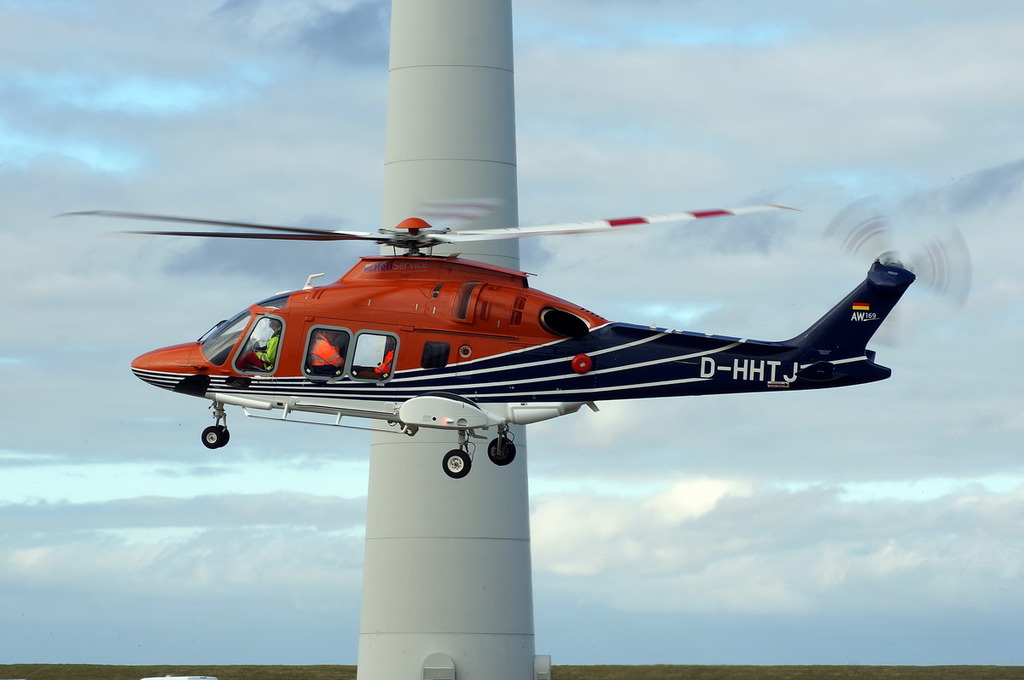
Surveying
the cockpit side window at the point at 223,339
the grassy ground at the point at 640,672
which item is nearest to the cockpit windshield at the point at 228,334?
the cockpit side window at the point at 223,339

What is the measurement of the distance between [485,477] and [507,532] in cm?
160

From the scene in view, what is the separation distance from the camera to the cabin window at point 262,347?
104 feet

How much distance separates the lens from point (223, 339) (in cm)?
3234

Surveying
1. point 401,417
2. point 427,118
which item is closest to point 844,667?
point 427,118

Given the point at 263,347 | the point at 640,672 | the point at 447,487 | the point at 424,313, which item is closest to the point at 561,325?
the point at 424,313

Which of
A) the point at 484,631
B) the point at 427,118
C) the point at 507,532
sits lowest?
the point at 484,631

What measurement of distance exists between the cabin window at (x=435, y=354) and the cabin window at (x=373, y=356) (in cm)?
61

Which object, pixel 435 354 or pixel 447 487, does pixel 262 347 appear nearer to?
pixel 435 354

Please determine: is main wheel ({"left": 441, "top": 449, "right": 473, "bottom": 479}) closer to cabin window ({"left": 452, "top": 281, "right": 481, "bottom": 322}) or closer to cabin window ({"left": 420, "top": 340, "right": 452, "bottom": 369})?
cabin window ({"left": 420, "top": 340, "right": 452, "bottom": 369})

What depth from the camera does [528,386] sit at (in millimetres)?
30922

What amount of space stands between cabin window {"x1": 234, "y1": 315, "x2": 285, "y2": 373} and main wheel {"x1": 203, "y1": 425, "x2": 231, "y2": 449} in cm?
130

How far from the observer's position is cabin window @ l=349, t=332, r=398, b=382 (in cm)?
3094

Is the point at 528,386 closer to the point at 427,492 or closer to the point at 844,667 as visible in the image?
the point at 427,492

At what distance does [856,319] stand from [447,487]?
13182mm
